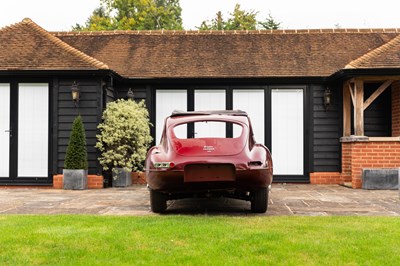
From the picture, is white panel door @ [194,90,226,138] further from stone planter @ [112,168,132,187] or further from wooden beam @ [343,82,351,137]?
wooden beam @ [343,82,351,137]

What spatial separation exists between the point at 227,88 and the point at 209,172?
713 centimetres

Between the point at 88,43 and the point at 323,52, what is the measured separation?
7.15m

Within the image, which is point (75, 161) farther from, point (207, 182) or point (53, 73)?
point (207, 182)

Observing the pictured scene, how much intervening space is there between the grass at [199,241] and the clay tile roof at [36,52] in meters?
6.18

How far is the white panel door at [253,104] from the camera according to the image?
12672mm

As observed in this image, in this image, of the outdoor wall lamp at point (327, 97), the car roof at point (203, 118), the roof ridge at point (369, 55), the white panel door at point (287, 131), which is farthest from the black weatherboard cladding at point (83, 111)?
the roof ridge at point (369, 55)

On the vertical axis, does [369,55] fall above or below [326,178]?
above

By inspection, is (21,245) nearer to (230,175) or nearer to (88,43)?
(230,175)

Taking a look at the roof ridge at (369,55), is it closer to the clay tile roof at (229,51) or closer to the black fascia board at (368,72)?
the black fascia board at (368,72)

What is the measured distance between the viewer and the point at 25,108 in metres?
11.5

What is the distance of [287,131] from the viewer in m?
12.7

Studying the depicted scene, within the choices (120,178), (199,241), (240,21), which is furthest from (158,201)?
(240,21)

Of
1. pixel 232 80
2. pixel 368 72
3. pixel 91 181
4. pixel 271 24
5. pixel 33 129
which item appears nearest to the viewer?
pixel 368 72

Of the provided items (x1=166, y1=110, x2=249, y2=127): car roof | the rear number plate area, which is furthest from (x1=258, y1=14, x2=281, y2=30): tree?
the rear number plate area
